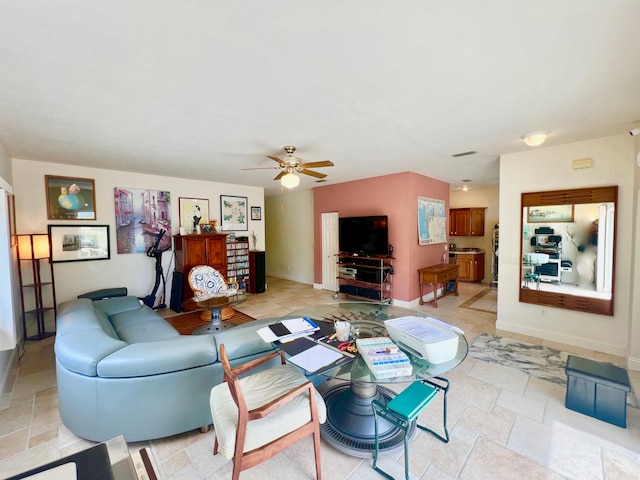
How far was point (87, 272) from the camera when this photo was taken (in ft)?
14.2

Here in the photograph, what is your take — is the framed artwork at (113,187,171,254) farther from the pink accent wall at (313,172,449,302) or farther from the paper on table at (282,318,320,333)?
the paper on table at (282,318,320,333)

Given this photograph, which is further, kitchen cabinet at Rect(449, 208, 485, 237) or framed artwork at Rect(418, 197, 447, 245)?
kitchen cabinet at Rect(449, 208, 485, 237)

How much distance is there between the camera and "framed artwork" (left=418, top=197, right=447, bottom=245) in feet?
16.8

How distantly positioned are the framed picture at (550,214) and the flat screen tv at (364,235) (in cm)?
212

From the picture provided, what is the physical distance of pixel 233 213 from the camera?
19.9ft

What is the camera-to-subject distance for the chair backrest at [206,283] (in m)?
4.11

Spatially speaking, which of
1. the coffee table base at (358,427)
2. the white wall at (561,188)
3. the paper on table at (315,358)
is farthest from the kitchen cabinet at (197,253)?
the white wall at (561,188)

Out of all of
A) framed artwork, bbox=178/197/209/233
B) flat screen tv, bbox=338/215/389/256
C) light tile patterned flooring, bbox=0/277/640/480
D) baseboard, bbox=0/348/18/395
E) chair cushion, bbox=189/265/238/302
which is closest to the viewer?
light tile patterned flooring, bbox=0/277/640/480

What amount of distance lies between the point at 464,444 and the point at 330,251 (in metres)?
4.65

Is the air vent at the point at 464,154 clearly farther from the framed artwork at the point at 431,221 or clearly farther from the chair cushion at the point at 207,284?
the chair cushion at the point at 207,284

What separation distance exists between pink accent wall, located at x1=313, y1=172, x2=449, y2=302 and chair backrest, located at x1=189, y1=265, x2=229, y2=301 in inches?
116

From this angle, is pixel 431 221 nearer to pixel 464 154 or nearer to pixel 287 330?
pixel 464 154

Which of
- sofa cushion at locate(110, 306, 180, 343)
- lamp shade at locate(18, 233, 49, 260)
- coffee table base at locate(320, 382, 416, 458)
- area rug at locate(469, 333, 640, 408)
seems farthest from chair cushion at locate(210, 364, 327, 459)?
lamp shade at locate(18, 233, 49, 260)

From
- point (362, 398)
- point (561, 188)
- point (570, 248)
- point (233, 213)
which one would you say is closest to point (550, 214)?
point (561, 188)
